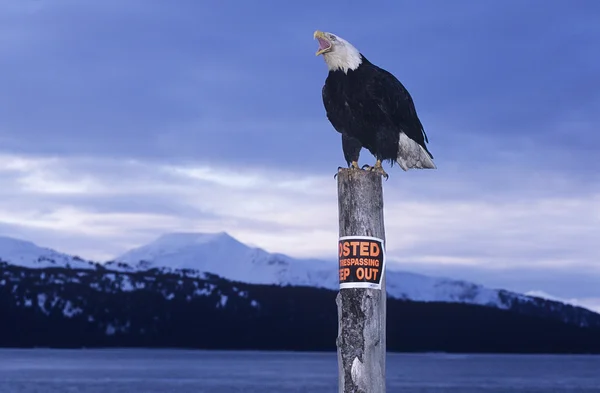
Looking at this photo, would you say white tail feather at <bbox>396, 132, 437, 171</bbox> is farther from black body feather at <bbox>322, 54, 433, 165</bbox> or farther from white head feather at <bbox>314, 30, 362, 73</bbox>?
white head feather at <bbox>314, 30, 362, 73</bbox>

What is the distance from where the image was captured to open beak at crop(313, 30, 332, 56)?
11155 mm

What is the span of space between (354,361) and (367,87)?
13.9 feet

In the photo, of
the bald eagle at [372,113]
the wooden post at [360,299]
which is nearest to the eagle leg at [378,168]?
the bald eagle at [372,113]

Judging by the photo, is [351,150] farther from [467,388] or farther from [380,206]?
[467,388]

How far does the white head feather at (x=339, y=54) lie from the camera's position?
11.3 metres

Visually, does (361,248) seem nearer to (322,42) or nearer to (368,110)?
(322,42)

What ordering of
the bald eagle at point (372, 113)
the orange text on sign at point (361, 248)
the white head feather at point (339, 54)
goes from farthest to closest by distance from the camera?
the bald eagle at point (372, 113) → the white head feather at point (339, 54) → the orange text on sign at point (361, 248)

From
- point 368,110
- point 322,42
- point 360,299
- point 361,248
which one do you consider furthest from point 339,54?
point 360,299

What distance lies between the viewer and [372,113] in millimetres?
12477

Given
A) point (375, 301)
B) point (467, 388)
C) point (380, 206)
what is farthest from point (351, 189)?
point (467, 388)

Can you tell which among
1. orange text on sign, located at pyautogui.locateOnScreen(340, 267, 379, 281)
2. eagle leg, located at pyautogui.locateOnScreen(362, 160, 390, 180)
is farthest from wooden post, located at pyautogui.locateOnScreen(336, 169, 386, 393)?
eagle leg, located at pyautogui.locateOnScreen(362, 160, 390, 180)

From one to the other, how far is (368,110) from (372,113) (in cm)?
6

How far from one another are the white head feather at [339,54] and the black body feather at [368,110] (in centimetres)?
10

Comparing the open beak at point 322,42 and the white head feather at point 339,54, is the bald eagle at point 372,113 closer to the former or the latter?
the white head feather at point 339,54
